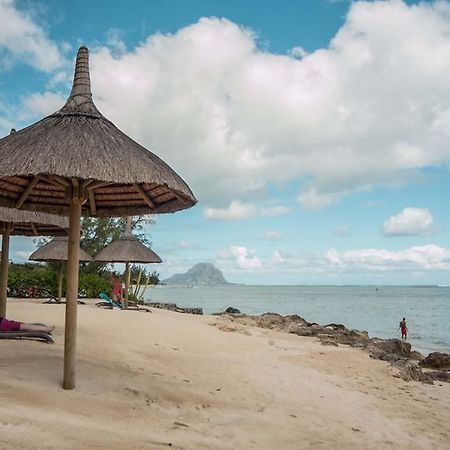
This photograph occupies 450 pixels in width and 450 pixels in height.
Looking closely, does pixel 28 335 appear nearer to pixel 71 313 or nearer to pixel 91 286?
pixel 71 313

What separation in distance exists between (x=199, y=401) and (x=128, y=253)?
35.8 feet

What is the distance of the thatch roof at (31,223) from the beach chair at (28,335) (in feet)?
6.30

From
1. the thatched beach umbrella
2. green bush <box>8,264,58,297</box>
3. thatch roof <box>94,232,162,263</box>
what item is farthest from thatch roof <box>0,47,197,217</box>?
green bush <box>8,264,58,297</box>

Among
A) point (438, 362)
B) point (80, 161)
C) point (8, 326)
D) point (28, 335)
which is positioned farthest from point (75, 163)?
point (438, 362)

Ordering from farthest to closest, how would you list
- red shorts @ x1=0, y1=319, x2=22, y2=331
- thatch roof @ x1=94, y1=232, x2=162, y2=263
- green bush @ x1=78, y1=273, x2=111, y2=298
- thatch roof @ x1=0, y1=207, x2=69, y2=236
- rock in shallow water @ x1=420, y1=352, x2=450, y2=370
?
green bush @ x1=78, y1=273, x2=111, y2=298 < thatch roof @ x1=94, y1=232, x2=162, y2=263 < rock in shallow water @ x1=420, y1=352, x2=450, y2=370 < thatch roof @ x1=0, y1=207, x2=69, y2=236 < red shorts @ x1=0, y1=319, x2=22, y2=331

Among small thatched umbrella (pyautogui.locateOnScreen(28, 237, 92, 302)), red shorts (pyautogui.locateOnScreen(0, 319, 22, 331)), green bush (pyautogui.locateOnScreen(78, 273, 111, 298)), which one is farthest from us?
green bush (pyautogui.locateOnScreen(78, 273, 111, 298))

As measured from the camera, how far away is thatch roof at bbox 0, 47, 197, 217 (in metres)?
4.50

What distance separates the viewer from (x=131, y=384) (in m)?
5.52

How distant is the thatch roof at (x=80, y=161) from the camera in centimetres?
450

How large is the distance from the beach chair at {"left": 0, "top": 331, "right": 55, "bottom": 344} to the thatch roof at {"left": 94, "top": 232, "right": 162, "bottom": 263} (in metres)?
8.44

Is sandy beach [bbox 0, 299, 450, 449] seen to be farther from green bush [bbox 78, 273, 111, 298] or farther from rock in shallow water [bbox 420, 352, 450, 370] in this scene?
green bush [bbox 78, 273, 111, 298]

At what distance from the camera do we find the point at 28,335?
712cm

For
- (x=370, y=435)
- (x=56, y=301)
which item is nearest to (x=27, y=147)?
(x=370, y=435)

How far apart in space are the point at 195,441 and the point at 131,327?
23.7ft
